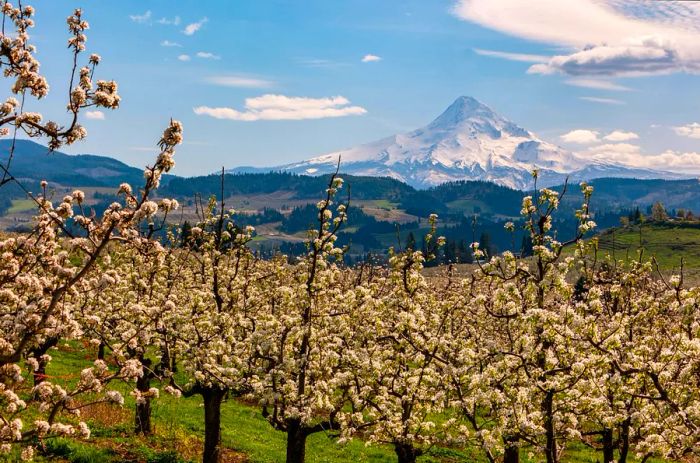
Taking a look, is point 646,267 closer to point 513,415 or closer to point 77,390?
point 513,415

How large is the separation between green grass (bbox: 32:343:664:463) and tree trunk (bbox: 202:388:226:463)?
4.44ft

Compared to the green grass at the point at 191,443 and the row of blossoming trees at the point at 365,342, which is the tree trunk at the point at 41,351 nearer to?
the row of blossoming trees at the point at 365,342

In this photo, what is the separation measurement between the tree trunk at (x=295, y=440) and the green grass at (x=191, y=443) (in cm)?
407

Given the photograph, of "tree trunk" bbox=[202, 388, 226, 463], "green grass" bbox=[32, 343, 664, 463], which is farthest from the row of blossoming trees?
"green grass" bbox=[32, 343, 664, 463]

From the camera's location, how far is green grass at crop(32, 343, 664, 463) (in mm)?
24594

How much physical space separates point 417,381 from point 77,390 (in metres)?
13.2

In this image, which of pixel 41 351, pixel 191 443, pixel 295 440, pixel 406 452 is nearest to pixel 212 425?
pixel 295 440

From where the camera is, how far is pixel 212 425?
25469mm

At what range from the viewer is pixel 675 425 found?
1471 cm

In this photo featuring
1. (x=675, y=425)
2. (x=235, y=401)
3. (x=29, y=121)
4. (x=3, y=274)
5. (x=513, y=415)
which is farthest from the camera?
(x=235, y=401)

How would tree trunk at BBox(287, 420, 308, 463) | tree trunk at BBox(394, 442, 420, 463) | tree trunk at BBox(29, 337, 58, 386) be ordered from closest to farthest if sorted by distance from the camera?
tree trunk at BBox(29, 337, 58, 386) < tree trunk at BBox(394, 442, 420, 463) < tree trunk at BBox(287, 420, 308, 463)

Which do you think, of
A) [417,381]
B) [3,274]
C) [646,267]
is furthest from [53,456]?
[646,267]

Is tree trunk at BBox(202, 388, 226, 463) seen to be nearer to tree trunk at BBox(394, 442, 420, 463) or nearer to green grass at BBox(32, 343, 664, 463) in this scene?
green grass at BBox(32, 343, 664, 463)

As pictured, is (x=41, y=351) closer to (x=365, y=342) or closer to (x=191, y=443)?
(x=365, y=342)
